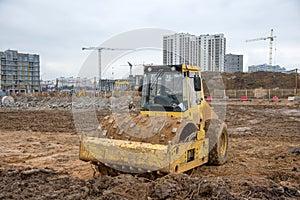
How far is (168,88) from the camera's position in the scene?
7113 millimetres

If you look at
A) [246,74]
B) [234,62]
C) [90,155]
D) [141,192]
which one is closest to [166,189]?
[141,192]

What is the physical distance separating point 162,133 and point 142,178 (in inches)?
37.3

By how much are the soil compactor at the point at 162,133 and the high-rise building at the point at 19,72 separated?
53137mm

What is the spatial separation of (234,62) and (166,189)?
81.1 metres

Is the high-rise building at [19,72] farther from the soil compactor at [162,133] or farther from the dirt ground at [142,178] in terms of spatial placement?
the soil compactor at [162,133]

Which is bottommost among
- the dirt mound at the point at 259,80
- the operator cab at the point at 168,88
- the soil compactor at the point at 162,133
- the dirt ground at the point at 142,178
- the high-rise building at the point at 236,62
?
the dirt ground at the point at 142,178

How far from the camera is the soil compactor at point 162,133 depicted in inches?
223

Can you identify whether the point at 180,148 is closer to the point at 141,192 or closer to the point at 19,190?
the point at 141,192

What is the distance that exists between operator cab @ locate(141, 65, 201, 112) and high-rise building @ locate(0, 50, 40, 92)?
5290 cm

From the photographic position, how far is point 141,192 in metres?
4.91

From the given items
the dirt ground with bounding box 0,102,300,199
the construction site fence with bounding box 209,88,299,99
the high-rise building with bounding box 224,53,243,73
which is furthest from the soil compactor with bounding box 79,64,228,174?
the high-rise building with bounding box 224,53,243,73

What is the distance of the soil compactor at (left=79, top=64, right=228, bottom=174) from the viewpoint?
18.6 ft

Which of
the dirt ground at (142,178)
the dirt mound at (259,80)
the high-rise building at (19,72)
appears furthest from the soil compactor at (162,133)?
the high-rise building at (19,72)

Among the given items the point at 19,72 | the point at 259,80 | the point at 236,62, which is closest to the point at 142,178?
the point at 19,72
